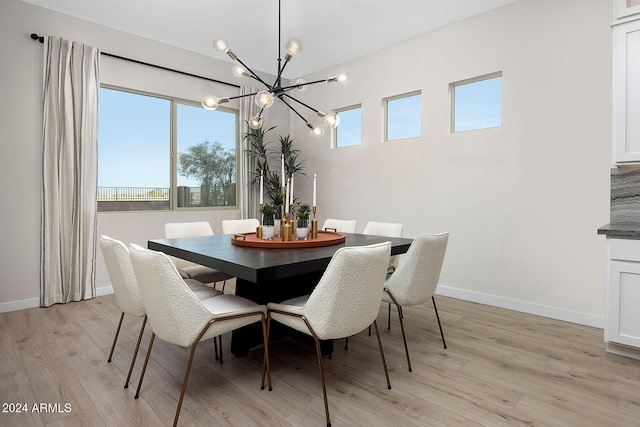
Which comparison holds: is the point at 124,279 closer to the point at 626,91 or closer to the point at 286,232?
the point at 286,232

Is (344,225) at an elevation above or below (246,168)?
below

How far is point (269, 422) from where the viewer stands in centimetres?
175

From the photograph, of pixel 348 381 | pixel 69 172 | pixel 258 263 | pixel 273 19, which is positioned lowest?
pixel 348 381

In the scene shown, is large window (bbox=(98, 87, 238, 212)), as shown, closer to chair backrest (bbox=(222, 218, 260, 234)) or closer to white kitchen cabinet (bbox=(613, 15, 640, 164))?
chair backrest (bbox=(222, 218, 260, 234))

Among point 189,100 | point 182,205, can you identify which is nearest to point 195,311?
point 182,205

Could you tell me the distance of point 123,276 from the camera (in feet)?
6.91

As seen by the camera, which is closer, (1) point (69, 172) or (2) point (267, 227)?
(2) point (267, 227)

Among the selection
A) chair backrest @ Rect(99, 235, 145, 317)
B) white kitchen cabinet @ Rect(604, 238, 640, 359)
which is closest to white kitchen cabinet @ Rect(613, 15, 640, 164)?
white kitchen cabinet @ Rect(604, 238, 640, 359)

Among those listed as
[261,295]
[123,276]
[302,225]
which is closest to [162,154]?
[302,225]

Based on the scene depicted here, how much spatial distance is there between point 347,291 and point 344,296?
0.03 m

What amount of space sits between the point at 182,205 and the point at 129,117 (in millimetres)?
1223

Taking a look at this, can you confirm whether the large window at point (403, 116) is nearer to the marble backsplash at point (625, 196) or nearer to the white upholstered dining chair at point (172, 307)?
the marble backsplash at point (625, 196)

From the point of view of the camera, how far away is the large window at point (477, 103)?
148 inches

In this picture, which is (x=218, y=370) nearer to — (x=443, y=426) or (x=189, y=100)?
(x=443, y=426)
